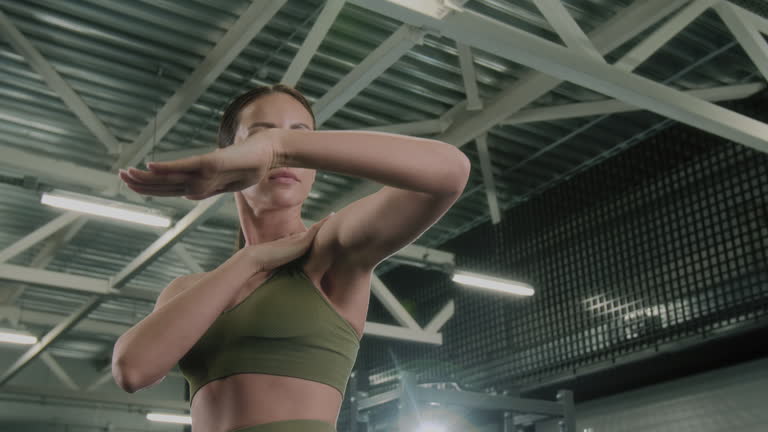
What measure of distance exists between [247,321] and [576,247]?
8.03 metres

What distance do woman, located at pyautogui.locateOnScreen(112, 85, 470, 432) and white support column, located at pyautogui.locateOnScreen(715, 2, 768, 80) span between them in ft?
18.2

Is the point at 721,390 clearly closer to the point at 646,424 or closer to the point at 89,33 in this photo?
the point at 646,424

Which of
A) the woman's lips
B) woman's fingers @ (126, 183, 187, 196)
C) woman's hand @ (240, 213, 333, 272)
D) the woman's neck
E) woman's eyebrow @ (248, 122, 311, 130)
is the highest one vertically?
woman's eyebrow @ (248, 122, 311, 130)

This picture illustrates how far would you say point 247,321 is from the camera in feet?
3.73

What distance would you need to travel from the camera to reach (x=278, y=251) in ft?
3.86

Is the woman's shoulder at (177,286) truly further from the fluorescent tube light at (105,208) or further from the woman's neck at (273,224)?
the fluorescent tube light at (105,208)

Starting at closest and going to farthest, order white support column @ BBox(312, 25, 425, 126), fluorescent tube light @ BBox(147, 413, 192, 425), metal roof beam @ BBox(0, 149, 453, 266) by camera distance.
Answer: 1. white support column @ BBox(312, 25, 425, 126)
2. metal roof beam @ BBox(0, 149, 453, 266)
3. fluorescent tube light @ BBox(147, 413, 192, 425)

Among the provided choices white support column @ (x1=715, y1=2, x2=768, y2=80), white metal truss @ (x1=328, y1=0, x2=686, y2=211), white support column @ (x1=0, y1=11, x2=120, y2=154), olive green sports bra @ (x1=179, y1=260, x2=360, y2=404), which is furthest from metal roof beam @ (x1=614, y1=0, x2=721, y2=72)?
olive green sports bra @ (x1=179, y1=260, x2=360, y2=404)

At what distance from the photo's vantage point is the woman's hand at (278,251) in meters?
1.15

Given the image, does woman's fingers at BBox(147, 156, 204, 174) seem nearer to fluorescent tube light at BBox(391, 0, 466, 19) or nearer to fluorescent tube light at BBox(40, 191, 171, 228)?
fluorescent tube light at BBox(391, 0, 466, 19)

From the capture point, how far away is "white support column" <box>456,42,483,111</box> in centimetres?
705

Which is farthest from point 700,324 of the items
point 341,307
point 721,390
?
point 341,307

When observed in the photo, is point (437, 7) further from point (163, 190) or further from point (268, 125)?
point (163, 190)

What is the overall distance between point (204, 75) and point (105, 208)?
1.30 metres
